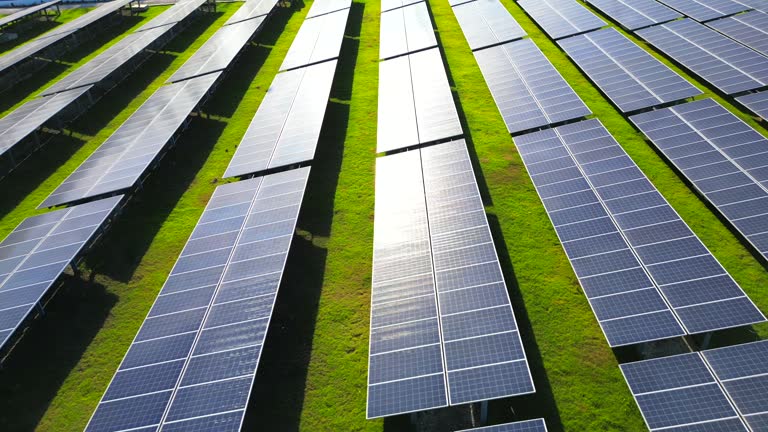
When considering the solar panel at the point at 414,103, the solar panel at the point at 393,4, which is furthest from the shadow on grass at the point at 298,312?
the solar panel at the point at 393,4

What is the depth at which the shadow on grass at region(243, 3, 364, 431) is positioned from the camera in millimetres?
14148

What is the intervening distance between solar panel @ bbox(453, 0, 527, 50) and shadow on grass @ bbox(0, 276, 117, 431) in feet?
89.5

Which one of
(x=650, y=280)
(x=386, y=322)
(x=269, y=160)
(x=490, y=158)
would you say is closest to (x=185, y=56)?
(x=269, y=160)

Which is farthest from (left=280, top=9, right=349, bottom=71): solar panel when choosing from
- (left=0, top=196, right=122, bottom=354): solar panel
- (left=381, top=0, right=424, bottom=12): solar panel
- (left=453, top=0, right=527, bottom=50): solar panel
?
(left=0, top=196, right=122, bottom=354): solar panel

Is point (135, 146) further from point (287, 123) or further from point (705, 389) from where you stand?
point (705, 389)

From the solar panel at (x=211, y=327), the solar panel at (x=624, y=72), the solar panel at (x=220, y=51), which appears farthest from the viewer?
the solar panel at (x=220, y=51)

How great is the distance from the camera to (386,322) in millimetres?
14141

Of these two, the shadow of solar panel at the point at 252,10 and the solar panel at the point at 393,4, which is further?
the shadow of solar panel at the point at 252,10

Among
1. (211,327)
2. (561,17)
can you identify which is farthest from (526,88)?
(211,327)

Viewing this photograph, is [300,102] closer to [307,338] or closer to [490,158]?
[490,158]

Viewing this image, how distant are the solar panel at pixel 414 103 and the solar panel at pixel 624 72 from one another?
8.39 metres

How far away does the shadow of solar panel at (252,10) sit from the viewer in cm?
4612

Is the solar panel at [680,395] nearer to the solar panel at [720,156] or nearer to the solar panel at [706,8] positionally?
the solar panel at [720,156]

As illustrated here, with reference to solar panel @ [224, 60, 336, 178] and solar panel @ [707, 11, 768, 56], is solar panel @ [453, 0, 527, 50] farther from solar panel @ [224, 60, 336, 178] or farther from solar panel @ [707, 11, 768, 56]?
solar panel @ [707, 11, 768, 56]
